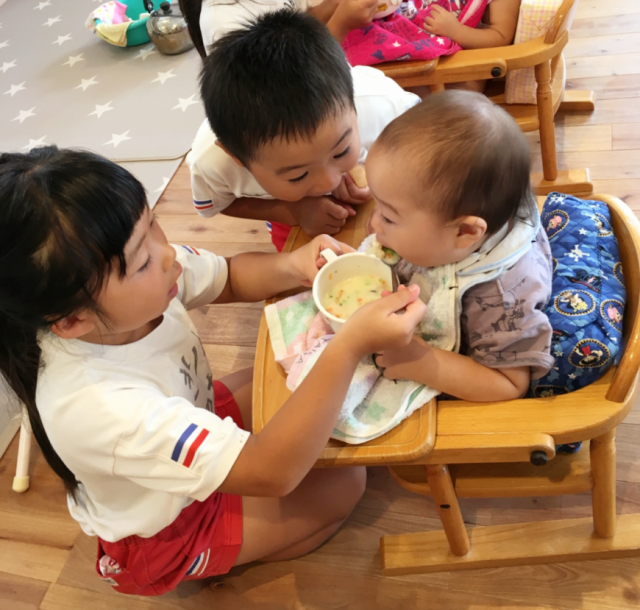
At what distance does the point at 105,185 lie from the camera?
2.49ft

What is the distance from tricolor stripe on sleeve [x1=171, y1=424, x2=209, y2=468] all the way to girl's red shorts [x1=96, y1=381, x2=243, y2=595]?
33 cm

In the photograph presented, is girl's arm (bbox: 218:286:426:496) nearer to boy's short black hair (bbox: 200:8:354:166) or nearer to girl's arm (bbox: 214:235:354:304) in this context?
girl's arm (bbox: 214:235:354:304)

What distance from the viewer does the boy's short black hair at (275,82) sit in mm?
886

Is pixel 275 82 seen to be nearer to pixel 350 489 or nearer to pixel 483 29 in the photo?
pixel 350 489

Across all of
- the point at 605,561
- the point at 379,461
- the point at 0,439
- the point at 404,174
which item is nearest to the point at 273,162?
the point at 404,174

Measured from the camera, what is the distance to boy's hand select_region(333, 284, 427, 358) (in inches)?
29.2

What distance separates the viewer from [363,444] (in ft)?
2.57

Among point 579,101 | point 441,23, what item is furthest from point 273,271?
point 579,101

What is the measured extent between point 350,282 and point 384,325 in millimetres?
196

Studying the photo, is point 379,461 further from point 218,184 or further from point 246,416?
point 218,184

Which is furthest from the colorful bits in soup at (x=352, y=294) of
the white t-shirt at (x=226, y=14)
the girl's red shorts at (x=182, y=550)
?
the white t-shirt at (x=226, y=14)

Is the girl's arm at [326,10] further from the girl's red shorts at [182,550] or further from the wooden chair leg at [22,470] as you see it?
the wooden chair leg at [22,470]

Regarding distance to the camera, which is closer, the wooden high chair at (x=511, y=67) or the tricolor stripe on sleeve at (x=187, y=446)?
the tricolor stripe on sleeve at (x=187, y=446)

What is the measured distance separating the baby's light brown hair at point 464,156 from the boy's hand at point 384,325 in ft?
0.41
